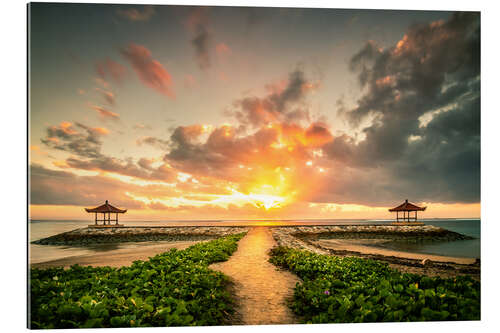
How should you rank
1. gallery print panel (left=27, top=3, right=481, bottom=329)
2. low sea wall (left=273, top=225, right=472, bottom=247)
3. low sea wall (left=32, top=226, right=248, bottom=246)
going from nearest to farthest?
gallery print panel (left=27, top=3, right=481, bottom=329) < low sea wall (left=32, top=226, right=248, bottom=246) < low sea wall (left=273, top=225, right=472, bottom=247)

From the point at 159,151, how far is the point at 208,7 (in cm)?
341

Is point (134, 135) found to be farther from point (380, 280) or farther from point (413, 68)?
point (413, 68)

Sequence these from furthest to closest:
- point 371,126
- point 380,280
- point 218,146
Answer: point 218,146 → point 371,126 → point 380,280

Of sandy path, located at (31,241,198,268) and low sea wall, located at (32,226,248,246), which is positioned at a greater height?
sandy path, located at (31,241,198,268)

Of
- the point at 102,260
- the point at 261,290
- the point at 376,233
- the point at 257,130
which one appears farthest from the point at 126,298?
the point at 376,233

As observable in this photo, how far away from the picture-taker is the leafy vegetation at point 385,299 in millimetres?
3424

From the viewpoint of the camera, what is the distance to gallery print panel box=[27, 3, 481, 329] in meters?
4.09

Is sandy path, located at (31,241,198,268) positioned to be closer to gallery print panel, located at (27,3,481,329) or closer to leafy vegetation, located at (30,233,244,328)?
leafy vegetation, located at (30,233,244,328)

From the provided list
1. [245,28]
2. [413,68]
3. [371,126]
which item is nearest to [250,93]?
[245,28]

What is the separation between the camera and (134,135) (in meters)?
5.35

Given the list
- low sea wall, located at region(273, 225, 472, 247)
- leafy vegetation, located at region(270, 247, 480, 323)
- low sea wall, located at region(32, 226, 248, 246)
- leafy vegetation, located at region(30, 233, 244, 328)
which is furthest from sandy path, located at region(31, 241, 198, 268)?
low sea wall, located at region(273, 225, 472, 247)

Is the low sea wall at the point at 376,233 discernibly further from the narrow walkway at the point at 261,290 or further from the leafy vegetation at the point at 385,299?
the leafy vegetation at the point at 385,299

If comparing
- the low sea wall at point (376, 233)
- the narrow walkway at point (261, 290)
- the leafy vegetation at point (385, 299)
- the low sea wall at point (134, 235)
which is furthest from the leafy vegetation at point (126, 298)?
the low sea wall at point (134, 235)

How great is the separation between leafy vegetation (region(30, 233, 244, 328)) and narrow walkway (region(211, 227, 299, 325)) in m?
0.36
